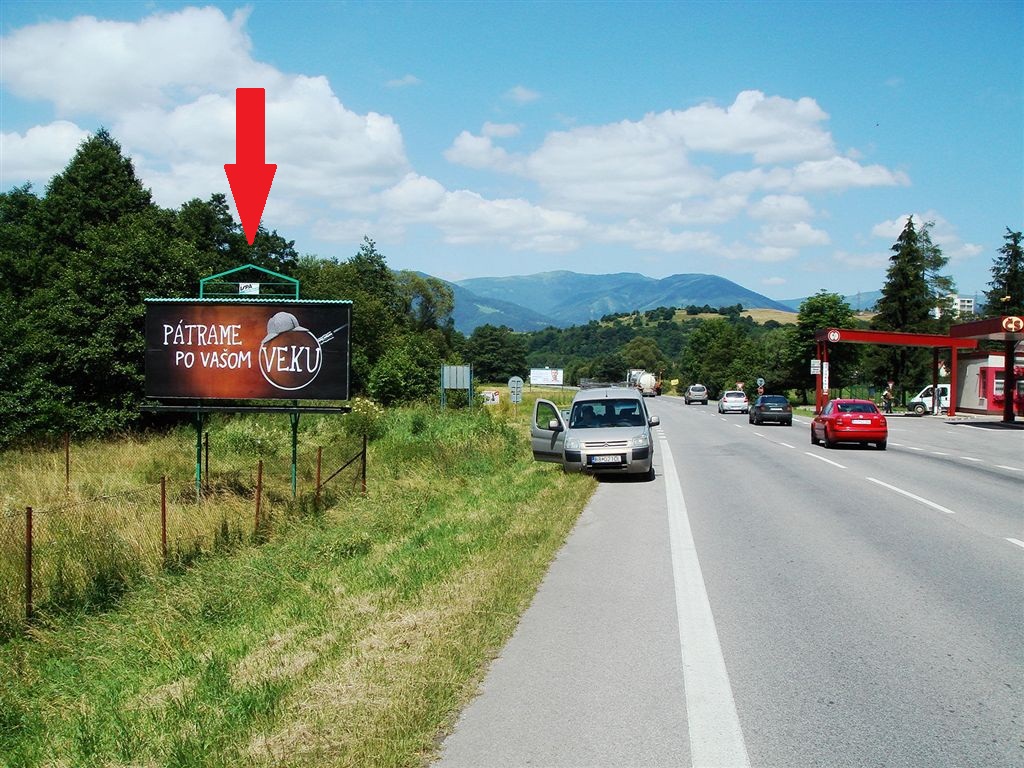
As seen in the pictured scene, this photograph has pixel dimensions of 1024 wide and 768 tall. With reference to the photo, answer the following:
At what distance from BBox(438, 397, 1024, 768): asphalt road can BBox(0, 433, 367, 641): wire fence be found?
5.60m

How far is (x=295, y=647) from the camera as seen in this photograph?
22.6ft

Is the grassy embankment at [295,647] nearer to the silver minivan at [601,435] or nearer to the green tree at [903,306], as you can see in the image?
the silver minivan at [601,435]

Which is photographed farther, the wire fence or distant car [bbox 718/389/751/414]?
distant car [bbox 718/389/751/414]

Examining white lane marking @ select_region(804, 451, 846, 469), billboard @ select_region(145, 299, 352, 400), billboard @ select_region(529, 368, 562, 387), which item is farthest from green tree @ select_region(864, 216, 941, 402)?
billboard @ select_region(145, 299, 352, 400)

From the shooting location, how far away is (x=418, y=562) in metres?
9.59

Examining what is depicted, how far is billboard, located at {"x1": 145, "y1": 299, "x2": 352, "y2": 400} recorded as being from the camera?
55.0 ft

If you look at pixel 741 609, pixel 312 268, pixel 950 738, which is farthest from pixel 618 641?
pixel 312 268

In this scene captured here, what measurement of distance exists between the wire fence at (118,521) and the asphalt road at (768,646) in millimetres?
5596

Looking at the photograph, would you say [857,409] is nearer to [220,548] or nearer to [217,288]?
[220,548]

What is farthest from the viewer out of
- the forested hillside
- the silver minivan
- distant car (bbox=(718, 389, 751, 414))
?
distant car (bbox=(718, 389, 751, 414))

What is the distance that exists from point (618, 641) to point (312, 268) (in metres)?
87.8

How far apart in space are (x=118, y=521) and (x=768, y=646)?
10.6 m

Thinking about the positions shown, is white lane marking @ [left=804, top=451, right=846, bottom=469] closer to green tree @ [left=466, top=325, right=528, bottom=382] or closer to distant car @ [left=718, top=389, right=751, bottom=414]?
distant car @ [left=718, top=389, right=751, bottom=414]

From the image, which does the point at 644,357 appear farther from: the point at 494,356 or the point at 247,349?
the point at 247,349
